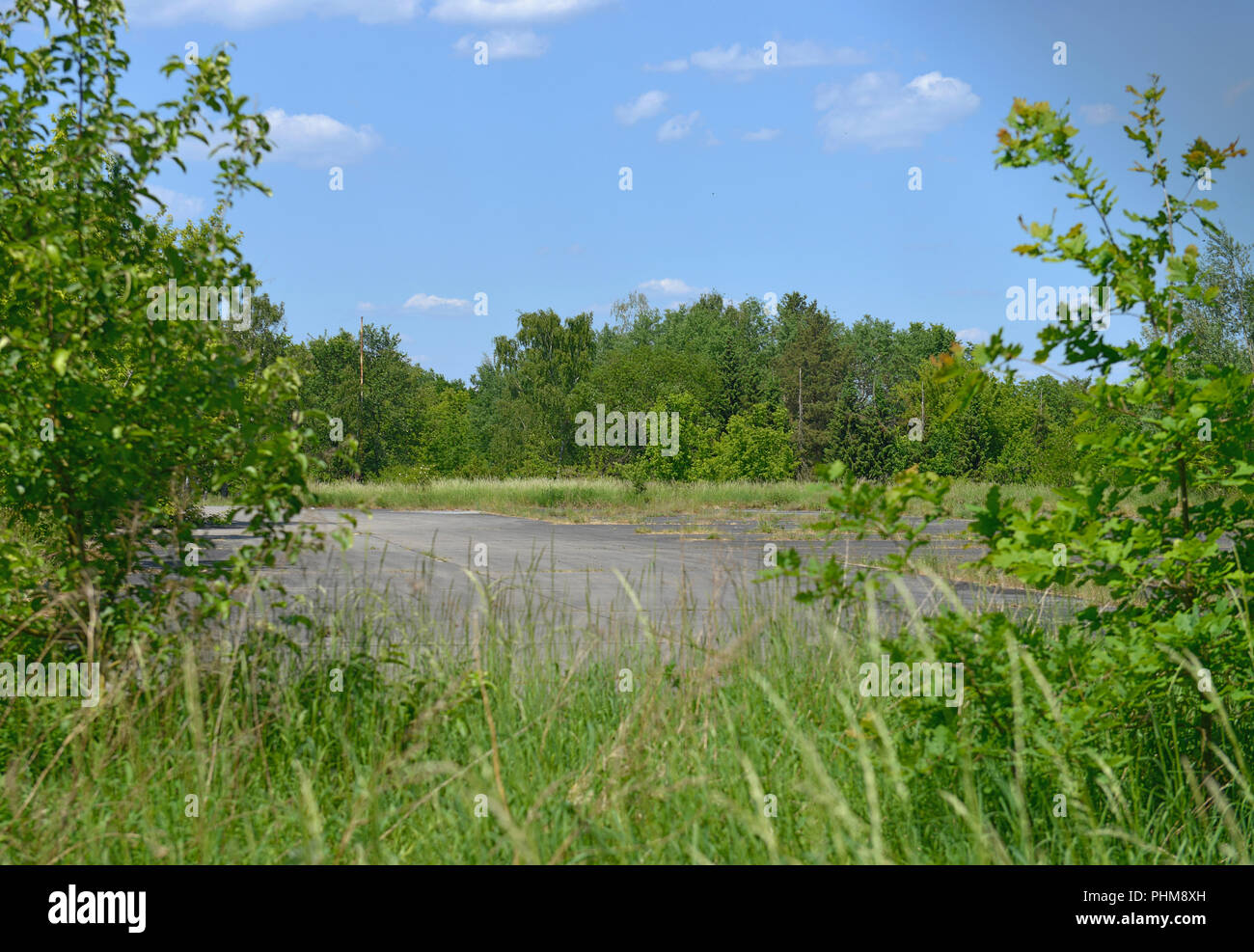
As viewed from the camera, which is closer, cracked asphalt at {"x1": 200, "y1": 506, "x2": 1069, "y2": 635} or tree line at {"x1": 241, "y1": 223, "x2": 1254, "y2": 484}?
cracked asphalt at {"x1": 200, "y1": 506, "x2": 1069, "y2": 635}

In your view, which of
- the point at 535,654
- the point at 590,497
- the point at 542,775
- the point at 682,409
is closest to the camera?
the point at 542,775

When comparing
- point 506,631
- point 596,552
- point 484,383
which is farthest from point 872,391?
point 506,631

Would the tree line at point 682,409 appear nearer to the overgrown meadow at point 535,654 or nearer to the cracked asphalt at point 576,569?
the cracked asphalt at point 576,569

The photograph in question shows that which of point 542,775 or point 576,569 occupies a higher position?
point 542,775

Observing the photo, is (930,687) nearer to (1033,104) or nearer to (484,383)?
(1033,104)

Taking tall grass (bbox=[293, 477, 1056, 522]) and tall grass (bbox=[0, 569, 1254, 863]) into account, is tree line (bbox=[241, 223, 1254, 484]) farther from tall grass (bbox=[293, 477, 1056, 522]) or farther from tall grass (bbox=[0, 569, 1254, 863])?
tall grass (bbox=[0, 569, 1254, 863])

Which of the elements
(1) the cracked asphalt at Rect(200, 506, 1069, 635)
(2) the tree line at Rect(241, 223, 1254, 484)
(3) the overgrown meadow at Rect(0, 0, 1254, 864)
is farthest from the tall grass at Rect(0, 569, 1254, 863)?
(2) the tree line at Rect(241, 223, 1254, 484)

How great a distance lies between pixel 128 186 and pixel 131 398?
3.54 feet

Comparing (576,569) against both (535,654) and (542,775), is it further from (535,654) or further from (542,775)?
(542,775)

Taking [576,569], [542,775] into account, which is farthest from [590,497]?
[542,775]

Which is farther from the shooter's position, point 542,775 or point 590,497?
point 590,497

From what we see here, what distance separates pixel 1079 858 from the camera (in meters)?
2.87

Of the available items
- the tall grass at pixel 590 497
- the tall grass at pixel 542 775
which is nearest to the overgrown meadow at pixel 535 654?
the tall grass at pixel 542 775

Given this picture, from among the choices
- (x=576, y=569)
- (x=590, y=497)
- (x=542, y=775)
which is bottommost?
(x=576, y=569)
